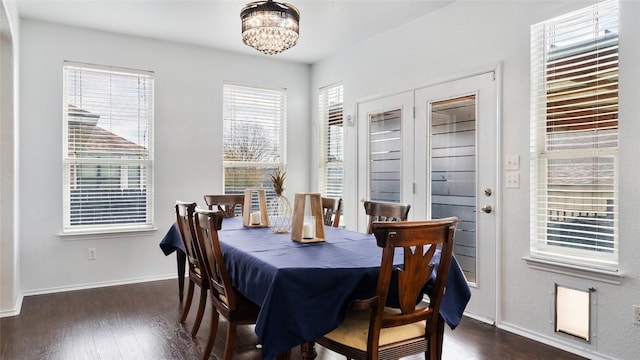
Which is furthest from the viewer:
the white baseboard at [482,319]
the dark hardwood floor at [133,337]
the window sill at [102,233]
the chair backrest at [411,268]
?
the window sill at [102,233]

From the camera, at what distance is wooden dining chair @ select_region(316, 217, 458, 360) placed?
166cm

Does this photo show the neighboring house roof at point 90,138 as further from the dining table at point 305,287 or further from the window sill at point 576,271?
the window sill at point 576,271

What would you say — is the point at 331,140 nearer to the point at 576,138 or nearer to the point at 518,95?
the point at 518,95

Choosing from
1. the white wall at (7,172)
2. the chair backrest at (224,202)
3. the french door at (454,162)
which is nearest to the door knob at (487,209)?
the french door at (454,162)

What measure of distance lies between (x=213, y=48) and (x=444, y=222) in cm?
400

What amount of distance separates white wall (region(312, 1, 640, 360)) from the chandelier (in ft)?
4.97

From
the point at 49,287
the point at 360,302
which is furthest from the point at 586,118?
the point at 49,287

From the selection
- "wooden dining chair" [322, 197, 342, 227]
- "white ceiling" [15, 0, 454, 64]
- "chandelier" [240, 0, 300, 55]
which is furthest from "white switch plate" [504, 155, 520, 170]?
"chandelier" [240, 0, 300, 55]

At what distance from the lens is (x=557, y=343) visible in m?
2.80

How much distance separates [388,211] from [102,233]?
10.2 feet

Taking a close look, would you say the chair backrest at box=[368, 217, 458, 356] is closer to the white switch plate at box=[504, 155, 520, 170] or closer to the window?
the white switch plate at box=[504, 155, 520, 170]

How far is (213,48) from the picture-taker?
4891 mm

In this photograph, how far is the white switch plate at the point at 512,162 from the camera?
305cm

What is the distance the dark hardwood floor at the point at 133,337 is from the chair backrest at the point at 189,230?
533mm
